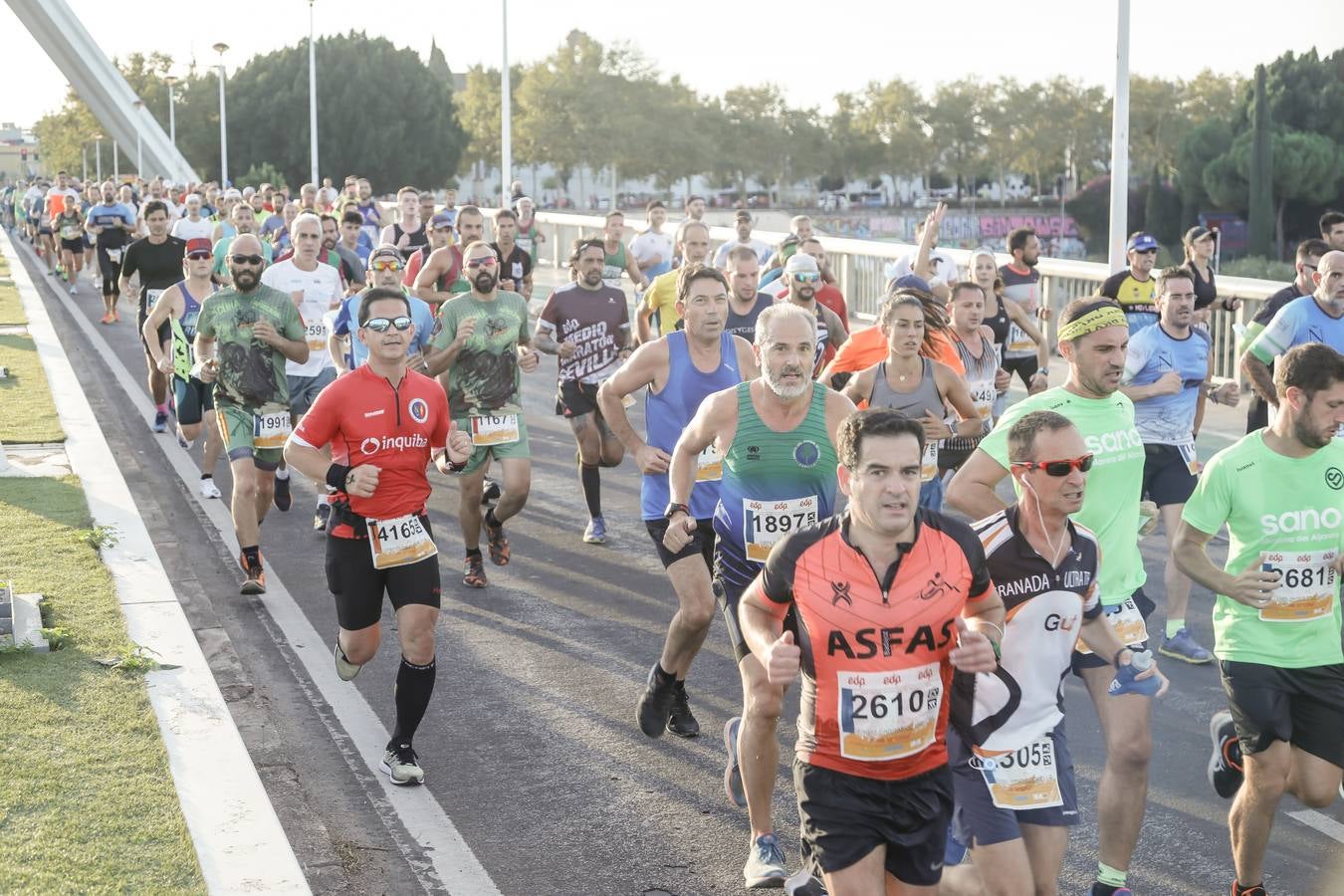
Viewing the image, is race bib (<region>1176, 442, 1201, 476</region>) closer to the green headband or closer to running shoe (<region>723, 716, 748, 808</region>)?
the green headband

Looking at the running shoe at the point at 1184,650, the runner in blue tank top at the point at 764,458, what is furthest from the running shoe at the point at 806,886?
the running shoe at the point at 1184,650

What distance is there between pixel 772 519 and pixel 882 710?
6.79ft

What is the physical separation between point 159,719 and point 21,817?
45.8 inches

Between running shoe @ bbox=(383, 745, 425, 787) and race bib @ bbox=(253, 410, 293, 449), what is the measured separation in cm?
420

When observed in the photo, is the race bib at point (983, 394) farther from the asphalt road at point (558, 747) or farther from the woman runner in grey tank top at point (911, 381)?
the woman runner in grey tank top at point (911, 381)

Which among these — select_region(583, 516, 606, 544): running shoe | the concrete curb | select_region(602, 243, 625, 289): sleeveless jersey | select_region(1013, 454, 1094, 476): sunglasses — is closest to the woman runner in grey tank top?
select_region(1013, 454, 1094, 476): sunglasses

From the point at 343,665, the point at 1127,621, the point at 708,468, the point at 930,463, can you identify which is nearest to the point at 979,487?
the point at 1127,621

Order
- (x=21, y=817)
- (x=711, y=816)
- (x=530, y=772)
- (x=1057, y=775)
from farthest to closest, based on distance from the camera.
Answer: (x=530, y=772) → (x=711, y=816) → (x=21, y=817) → (x=1057, y=775)

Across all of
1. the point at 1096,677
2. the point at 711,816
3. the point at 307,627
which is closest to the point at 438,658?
the point at 307,627

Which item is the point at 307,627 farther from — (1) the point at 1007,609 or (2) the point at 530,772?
(1) the point at 1007,609

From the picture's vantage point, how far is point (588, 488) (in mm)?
11781

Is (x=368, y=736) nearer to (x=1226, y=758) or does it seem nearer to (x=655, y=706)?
(x=655, y=706)

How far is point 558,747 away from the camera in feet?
24.3

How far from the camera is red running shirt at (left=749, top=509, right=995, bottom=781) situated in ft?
14.8
